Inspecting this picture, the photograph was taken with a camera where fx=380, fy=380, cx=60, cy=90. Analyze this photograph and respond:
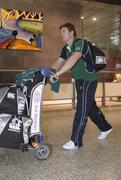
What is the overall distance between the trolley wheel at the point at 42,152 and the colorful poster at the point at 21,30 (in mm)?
4702

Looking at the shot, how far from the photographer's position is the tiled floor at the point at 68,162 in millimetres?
2875

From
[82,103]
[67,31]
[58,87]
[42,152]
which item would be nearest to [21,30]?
[67,31]

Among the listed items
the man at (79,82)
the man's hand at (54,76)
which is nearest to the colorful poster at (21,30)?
the man at (79,82)

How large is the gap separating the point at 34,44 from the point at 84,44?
452 cm

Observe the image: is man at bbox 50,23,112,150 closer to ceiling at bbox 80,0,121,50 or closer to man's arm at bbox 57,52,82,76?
man's arm at bbox 57,52,82,76

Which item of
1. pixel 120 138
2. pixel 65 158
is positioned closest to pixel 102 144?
pixel 120 138

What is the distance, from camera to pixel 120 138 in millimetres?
4375

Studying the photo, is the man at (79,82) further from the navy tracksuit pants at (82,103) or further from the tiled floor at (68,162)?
the tiled floor at (68,162)

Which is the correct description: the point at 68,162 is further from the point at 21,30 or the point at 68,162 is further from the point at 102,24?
the point at 102,24

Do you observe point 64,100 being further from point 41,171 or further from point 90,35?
point 41,171

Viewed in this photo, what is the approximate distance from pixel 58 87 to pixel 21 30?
4615mm

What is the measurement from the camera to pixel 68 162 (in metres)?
3.29

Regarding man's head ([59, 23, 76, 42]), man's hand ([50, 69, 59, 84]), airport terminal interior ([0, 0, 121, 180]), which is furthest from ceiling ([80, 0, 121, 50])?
man's hand ([50, 69, 59, 84])

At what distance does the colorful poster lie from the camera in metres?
7.71
